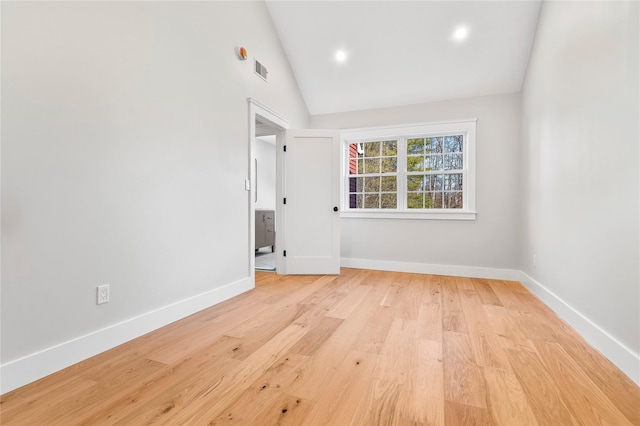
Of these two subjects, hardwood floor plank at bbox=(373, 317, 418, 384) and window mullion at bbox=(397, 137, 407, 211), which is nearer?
hardwood floor plank at bbox=(373, 317, 418, 384)

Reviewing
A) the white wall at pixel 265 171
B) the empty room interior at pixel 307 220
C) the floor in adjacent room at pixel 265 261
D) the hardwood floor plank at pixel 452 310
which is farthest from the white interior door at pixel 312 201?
the white wall at pixel 265 171

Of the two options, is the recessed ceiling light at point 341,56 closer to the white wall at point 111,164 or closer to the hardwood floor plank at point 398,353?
the white wall at point 111,164

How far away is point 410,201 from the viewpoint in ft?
14.4

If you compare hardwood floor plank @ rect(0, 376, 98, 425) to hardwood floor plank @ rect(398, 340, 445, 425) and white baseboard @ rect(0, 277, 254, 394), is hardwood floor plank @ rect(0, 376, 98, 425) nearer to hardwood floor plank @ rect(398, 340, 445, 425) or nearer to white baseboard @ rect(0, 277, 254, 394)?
white baseboard @ rect(0, 277, 254, 394)

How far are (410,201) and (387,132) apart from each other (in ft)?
3.49

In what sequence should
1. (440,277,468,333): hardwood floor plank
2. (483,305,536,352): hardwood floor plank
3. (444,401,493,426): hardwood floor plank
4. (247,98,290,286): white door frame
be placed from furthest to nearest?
(247,98,290,286): white door frame, (440,277,468,333): hardwood floor plank, (483,305,536,352): hardwood floor plank, (444,401,493,426): hardwood floor plank

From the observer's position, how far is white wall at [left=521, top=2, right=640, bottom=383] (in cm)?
161

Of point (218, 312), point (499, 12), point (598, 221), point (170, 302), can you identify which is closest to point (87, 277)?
point (170, 302)

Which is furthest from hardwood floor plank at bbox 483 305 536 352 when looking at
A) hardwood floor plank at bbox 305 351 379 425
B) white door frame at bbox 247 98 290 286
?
white door frame at bbox 247 98 290 286

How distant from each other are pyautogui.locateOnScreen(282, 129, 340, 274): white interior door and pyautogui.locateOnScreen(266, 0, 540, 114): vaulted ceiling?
915mm

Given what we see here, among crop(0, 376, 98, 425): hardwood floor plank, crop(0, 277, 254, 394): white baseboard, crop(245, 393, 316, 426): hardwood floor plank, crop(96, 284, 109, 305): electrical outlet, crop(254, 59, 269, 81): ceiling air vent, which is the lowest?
crop(0, 376, 98, 425): hardwood floor plank

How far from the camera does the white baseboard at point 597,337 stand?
1.55m

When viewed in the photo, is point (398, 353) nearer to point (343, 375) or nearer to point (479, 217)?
point (343, 375)

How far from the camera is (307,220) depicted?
4027mm
